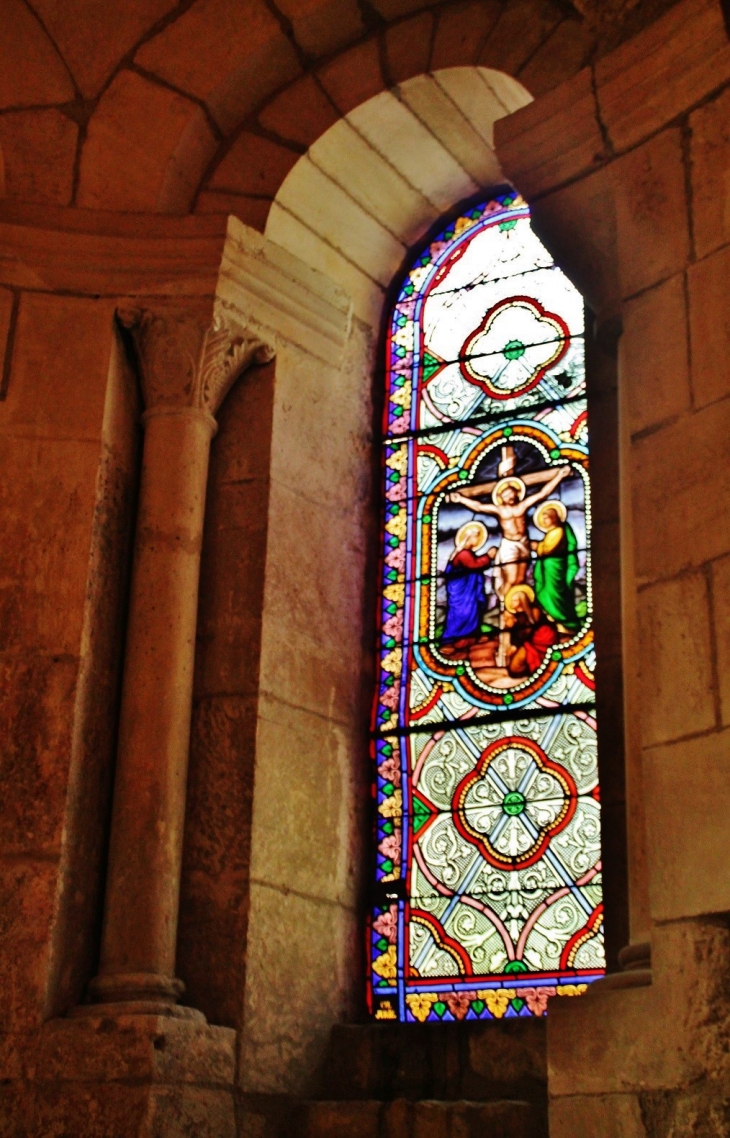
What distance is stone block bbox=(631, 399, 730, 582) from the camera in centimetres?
323

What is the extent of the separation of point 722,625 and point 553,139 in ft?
4.75

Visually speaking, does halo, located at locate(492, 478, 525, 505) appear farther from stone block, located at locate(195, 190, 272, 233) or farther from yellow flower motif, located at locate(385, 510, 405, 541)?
stone block, located at locate(195, 190, 272, 233)

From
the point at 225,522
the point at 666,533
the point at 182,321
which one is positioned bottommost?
the point at 666,533

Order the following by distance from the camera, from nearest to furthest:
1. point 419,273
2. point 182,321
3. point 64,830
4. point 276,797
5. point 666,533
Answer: point 666,533, point 64,830, point 276,797, point 182,321, point 419,273

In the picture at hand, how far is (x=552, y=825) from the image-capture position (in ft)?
14.1

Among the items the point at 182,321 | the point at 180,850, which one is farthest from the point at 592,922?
the point at 182,321

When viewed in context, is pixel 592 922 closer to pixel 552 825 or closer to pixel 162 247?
pixel 552 825

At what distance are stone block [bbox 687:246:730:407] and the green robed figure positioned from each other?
50.0 inches

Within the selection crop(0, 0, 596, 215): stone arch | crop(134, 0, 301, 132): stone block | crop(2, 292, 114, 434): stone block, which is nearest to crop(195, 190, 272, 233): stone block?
crop(0, 0, 596, 215): stone arch

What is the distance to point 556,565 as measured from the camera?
463 centimetres

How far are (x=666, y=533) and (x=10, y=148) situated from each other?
2.61 m

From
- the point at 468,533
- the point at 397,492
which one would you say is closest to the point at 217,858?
the point at 468,533

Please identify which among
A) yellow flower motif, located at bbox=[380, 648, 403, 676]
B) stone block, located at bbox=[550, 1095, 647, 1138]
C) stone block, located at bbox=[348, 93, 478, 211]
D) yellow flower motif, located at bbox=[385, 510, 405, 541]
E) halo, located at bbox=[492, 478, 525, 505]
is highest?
stone block, located at bbox=[348, 93, 478, 211]

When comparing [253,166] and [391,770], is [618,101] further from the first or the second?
[391,770]
